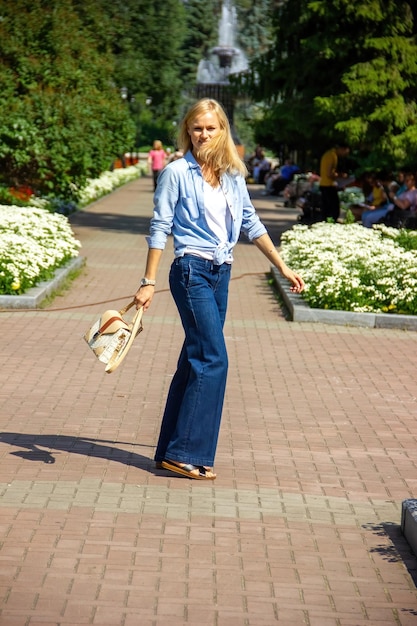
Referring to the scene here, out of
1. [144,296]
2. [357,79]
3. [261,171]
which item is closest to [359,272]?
[144,296]

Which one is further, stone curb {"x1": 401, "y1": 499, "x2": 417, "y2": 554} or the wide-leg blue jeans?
the wide-leg blue jeans

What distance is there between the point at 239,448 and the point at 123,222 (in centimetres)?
1980

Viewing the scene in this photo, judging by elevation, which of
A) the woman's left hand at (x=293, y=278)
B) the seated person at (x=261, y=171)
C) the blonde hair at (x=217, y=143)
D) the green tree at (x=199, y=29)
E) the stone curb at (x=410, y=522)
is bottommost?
the seated person at (x=261, y=171)

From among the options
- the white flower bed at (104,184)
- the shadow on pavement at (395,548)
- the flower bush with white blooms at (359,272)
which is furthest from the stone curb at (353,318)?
the white flower bed at (104,184)

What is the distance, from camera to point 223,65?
69125 mm

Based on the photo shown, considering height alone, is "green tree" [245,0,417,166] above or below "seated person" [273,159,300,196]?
above

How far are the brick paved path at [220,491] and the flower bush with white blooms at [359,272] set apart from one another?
121cm

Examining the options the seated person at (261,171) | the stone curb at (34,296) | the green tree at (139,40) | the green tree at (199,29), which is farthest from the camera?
the green tree at (199,29)

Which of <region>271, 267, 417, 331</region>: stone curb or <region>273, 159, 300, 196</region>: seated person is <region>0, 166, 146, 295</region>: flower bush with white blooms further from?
<region>273, 159, 300, 196</region>: seated person

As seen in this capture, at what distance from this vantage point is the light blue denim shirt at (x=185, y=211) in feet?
19.5

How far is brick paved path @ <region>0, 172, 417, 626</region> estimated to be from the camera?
443 centimetres

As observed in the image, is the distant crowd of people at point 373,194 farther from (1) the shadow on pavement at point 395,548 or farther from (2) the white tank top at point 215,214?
(1) the shadow on pavement at point 395,548

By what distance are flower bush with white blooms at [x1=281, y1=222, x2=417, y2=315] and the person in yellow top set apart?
19.3ft

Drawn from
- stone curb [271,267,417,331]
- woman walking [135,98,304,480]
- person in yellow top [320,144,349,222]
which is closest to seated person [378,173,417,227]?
person in yellow top [320,144,349,222]
